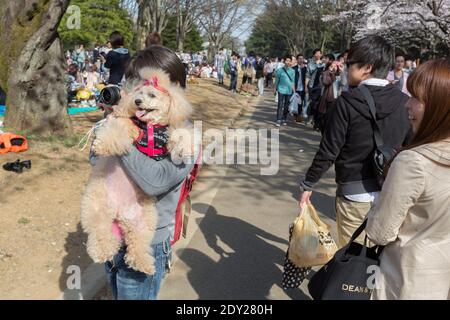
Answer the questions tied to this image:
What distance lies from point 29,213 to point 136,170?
9.22 ft

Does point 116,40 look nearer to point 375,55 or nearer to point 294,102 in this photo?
point 375,55

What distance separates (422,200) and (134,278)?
50.4 inches

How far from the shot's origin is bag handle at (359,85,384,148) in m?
2.50

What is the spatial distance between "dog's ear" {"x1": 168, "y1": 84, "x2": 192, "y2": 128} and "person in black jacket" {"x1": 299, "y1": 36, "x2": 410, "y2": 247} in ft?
3.61

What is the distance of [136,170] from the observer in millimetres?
1711

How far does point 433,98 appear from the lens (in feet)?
5.06

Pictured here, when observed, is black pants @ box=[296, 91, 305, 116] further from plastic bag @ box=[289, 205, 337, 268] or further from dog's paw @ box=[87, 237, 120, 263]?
dog's paw @ box=[87, 237, 120, 263]

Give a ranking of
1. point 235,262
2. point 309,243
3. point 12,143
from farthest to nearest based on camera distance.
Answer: point 12,143 → point 235,262 → point 309,243

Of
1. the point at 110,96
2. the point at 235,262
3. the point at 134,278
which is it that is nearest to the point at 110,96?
the point at 110,96

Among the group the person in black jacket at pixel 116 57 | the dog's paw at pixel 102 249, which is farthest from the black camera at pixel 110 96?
the person in black jacket at pixel 116 57

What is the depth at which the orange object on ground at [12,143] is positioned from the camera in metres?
5.26

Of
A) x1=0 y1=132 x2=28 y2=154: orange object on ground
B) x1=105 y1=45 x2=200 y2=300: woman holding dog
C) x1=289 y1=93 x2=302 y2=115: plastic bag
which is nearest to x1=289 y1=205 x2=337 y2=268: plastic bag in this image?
x1=105 y1=45 x2=200 y2=300: woman holding dog
